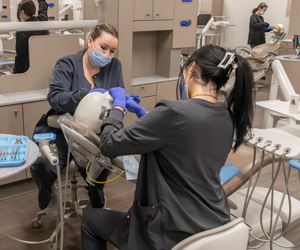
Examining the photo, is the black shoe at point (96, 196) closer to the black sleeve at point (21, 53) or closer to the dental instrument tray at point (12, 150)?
the dental instrument tray at point (12, 150)

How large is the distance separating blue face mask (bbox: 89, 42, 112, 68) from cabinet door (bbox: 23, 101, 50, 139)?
2.36 feet

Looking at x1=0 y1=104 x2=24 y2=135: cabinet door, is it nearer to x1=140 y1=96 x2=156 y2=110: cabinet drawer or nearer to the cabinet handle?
x1=140 y1=96 x2=156 y2=110: cabinet drawer

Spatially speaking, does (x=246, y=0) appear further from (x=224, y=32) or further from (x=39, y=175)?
(x=39, y=175)

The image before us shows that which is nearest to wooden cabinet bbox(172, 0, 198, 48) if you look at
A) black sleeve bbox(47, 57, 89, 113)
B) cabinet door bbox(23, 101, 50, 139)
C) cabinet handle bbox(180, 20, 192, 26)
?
cabinet handle bbox(180, 20, 192, 26)

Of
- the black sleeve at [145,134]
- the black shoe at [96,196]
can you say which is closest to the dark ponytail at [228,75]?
the black sleeve at [145,134]

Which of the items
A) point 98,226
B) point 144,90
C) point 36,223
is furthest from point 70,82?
point 144,90

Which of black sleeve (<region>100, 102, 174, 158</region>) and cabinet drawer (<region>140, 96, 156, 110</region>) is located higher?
black sleeve (<region>100, 102, 174, 158</region>)

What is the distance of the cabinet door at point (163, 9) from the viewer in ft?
11.1

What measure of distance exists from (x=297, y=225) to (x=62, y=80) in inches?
70.8

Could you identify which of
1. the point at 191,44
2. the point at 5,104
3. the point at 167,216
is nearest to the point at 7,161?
the point at 167,216

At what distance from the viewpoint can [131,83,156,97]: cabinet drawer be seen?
3391 mm

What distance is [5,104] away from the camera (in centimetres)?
263

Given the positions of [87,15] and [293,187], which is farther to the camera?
[87,15]

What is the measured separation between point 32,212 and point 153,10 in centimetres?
193
